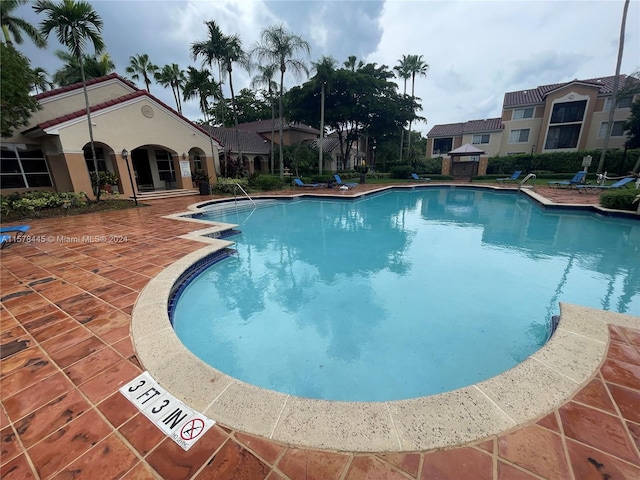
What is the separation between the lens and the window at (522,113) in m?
27.7

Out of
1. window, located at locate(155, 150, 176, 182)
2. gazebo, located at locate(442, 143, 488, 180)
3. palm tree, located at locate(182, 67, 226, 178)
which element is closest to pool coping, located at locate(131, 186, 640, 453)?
palm tree, located at locate(182, 67, 226, 178)

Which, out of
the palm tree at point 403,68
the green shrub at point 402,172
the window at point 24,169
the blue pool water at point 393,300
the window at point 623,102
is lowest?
the blue pool water at point 393,300

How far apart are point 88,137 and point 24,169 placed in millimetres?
3724

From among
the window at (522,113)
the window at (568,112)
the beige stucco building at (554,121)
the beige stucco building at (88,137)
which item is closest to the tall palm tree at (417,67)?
the beige stucco building at (554,121)

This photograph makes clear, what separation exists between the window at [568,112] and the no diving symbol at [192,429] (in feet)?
121

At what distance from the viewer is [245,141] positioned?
25281mm

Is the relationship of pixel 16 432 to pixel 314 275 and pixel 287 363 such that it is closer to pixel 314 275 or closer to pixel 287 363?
pixel 287 363

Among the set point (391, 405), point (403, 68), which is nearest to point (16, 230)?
point (391, 405)

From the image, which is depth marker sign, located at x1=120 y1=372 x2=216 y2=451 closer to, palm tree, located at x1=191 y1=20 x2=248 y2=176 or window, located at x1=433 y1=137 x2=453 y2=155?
palm tree, located at x1=191 y1=20 x2=248 y2=176

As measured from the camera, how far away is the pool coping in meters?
1.74

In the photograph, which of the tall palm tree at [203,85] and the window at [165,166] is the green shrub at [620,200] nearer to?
the tall palm tree at [203,85]

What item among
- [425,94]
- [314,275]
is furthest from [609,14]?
[314,275]

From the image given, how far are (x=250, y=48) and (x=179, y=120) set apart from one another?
6.89 meters

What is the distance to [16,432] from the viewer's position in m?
1.79
